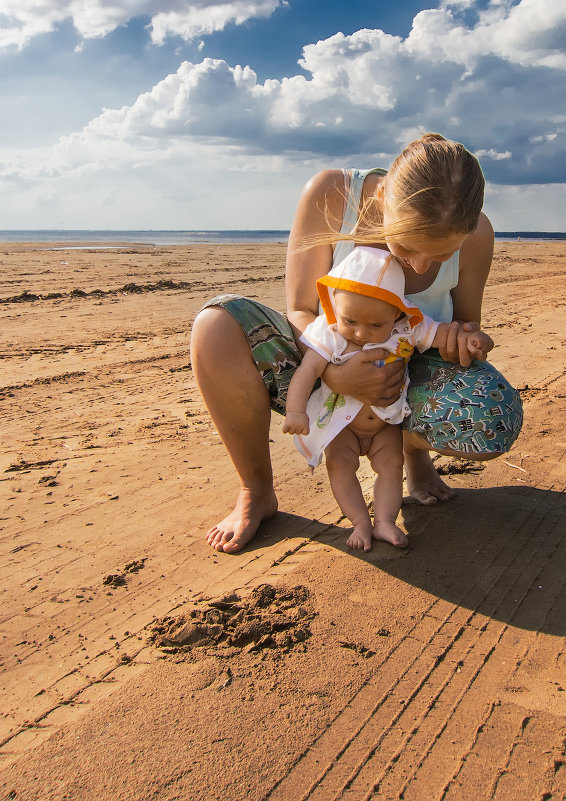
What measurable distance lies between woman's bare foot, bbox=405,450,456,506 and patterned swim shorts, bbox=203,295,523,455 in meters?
0.36

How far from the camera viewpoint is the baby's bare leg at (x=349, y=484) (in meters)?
2.35

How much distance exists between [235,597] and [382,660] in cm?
51

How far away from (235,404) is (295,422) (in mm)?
259

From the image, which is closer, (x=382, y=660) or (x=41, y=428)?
(x=382, y=660)

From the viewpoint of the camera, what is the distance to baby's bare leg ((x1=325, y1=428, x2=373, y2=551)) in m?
2.35

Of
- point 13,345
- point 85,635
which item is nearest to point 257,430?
point 85,635

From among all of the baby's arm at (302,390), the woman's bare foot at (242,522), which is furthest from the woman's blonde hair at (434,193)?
the woman's bare foot at (242,522)

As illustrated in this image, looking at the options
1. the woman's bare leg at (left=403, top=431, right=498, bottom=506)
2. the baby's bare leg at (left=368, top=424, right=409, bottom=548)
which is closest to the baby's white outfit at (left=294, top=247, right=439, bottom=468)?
the baby's bare leg at (left=368, top=424, right=409, bottom=548)

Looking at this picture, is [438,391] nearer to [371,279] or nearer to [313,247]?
[371,279]

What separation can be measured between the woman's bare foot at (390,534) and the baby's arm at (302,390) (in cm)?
42

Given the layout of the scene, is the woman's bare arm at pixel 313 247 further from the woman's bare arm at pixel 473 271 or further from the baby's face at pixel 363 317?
the woman's bare arm at pixel 473 271

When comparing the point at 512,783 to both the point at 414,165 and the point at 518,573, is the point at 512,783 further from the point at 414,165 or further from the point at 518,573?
the point at 414,165

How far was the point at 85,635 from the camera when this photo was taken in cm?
196

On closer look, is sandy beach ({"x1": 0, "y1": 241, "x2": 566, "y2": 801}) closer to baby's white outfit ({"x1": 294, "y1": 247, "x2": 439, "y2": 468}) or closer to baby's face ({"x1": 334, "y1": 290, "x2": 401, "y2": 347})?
baby's white outfit ({"x1": 294, "y1": 247, "x2": 439, "y2": 468})
